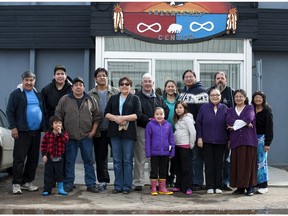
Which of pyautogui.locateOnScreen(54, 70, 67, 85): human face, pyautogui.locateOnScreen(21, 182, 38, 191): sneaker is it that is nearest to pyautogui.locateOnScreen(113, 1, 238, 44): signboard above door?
pyautogui.locateOnScreen(54, 70, 67, 85): human face

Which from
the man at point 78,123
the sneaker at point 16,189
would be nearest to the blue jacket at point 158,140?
the man at point 78,123

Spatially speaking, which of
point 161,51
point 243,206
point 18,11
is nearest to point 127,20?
point 161,51

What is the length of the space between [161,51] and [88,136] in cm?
369

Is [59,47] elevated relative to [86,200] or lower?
elevated

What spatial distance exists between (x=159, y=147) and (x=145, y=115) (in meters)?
0.60

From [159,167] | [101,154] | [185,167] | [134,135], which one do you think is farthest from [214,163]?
[101,154]

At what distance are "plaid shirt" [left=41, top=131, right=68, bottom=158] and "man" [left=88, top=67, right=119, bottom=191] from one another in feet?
1.93

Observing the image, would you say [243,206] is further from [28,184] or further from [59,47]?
[59,47]

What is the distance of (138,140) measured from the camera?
7219mm

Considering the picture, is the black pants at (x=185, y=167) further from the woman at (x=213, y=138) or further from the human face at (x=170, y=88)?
the human face at (x=170, y=88)

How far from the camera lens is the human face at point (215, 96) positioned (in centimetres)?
710

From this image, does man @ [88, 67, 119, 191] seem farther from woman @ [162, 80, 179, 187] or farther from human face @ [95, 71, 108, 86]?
woman @ [162, 80, 179, 187]

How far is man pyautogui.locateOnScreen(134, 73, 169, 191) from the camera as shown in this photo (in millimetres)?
7180

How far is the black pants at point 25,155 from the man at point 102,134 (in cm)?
101
